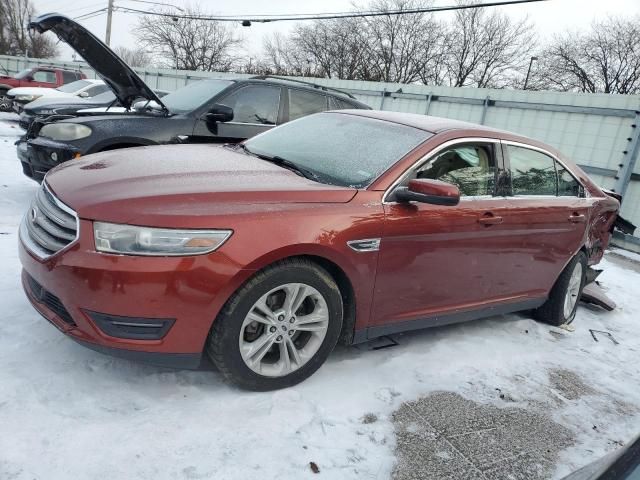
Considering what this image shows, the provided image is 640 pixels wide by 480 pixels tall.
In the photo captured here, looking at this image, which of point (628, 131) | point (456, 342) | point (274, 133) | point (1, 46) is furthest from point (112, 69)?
point (1, 46)

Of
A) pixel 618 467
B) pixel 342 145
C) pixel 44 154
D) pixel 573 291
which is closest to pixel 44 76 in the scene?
pixel 44 154

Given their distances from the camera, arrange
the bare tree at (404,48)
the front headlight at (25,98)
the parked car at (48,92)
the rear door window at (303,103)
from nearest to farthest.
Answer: the rear door window at (303,103) < the parked car at (48,92) < the front headlight at (25,98) < the bare tree at (404,48)

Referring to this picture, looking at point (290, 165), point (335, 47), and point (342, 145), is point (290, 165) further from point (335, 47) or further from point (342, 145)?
point (335, 47)

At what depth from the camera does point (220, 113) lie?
17.8ft

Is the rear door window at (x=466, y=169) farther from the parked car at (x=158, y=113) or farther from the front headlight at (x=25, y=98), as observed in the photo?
the front headlight at (x=25, y=98)

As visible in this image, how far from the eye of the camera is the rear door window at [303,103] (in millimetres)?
6336

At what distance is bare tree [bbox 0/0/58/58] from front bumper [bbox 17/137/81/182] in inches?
2425

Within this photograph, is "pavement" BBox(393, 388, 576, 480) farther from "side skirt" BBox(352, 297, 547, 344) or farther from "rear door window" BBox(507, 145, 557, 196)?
"rear door window" BBox(507, 145, 557, 196)

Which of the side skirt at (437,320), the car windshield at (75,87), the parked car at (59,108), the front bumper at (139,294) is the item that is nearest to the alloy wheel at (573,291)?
the side skirt at (437,320)

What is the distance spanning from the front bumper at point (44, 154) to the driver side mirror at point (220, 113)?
1380 millimetres

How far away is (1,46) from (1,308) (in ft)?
216

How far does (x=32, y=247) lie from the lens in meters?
2.62

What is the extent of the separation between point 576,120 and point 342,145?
8198mm

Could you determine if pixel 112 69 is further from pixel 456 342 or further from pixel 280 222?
pixel 456 342
